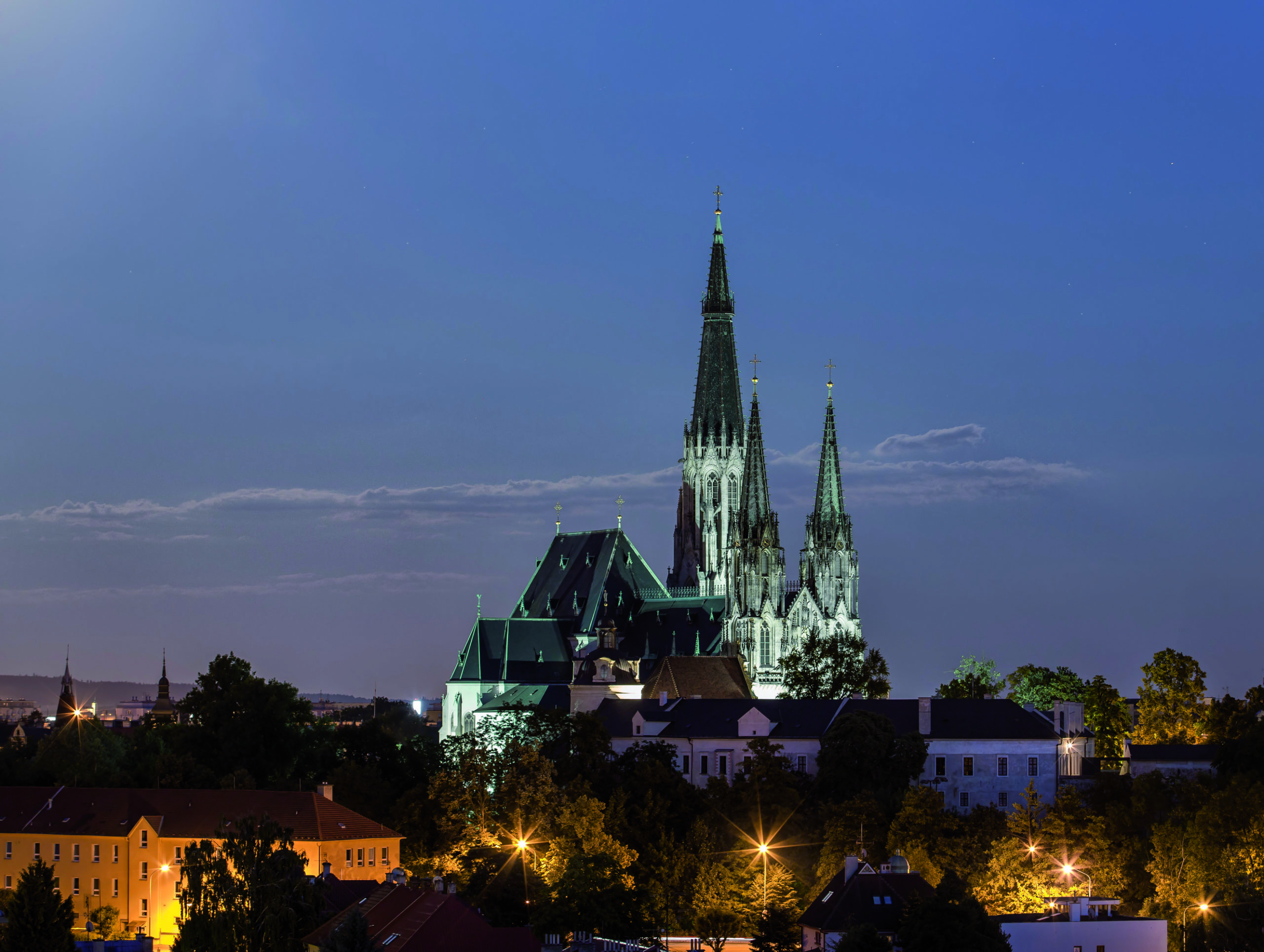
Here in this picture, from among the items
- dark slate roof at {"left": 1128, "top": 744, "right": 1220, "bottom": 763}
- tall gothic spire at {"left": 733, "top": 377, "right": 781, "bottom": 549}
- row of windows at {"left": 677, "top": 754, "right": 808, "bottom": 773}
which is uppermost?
tall gothic spire at {"left": 733, "top": 377, "right": 781, "bottom": 549}

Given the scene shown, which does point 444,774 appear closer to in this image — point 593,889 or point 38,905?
point 593,889

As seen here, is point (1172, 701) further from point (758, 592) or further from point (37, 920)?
point (37, 920)

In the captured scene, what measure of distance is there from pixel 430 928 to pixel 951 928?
17965 mm

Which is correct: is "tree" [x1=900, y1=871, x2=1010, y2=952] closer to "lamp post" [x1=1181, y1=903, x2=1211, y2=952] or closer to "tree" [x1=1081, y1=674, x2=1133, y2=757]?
"lamp post" [x1=1181, y1=903, x2=1211, y2=952]

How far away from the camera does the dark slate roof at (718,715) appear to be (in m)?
104

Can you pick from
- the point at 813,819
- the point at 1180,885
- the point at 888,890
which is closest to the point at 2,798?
the point at 813,819

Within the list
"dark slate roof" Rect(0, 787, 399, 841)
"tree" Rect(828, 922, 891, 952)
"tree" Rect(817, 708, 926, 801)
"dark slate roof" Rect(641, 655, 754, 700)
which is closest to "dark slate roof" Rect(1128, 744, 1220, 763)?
"tree" Rect(817, 708, 926, 801)

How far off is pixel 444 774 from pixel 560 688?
2734 centimetres

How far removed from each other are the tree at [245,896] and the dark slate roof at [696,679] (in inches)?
1918

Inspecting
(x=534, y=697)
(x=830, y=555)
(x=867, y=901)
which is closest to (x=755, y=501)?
(x=830, y=555)

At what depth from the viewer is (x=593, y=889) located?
82.9 metres

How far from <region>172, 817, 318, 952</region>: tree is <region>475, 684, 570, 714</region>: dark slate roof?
2065 inches

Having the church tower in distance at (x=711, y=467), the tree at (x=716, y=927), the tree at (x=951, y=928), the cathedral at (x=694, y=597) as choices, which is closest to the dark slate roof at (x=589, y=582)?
the cathedral at (x=694, y=597)

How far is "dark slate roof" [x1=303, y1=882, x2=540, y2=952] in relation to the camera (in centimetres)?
7162
